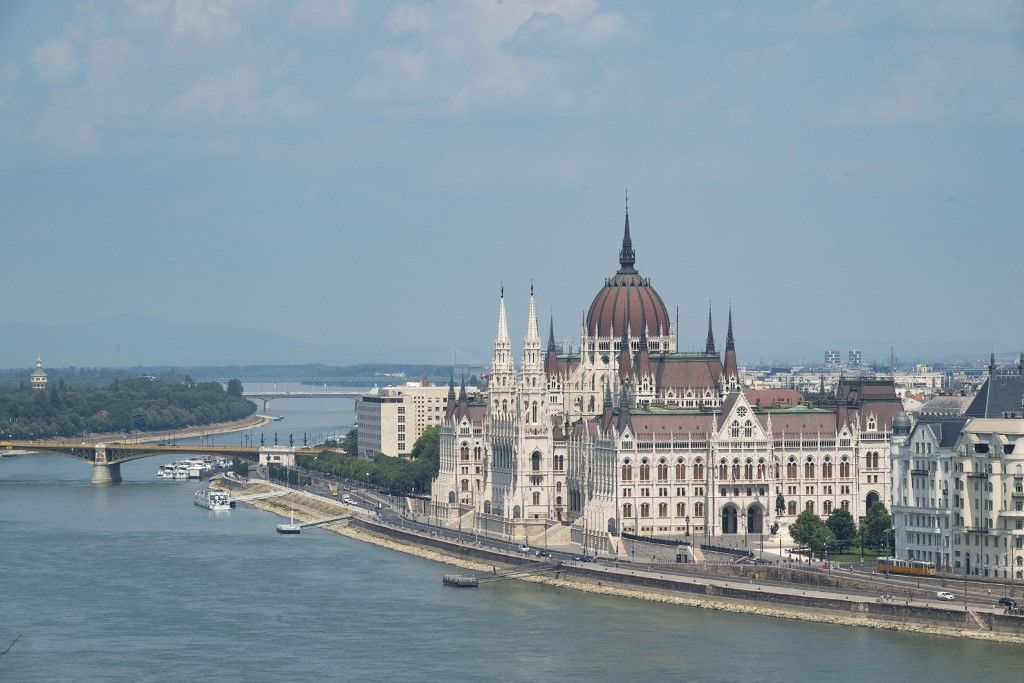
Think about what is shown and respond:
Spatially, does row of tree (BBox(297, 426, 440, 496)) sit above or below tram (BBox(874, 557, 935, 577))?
above

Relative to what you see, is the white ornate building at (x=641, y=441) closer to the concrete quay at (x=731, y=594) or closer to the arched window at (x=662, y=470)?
the arched window at (x=662, y=470)

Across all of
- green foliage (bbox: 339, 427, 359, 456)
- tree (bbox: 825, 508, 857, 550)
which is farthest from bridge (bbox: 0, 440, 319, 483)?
tree (bbox: 825, 508, 857, 550)

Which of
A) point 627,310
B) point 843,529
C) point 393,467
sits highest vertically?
point 627,310

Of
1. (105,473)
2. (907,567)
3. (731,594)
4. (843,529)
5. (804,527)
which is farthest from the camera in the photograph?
(105,473)

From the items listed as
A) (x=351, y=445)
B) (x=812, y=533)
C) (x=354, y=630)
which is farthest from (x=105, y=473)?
(x=354, y=630)

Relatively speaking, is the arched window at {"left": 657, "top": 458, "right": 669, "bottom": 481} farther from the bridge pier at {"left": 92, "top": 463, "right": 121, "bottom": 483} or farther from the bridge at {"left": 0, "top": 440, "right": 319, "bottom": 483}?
the bridge pier at {"left": 92, "top": 463, "right": 121, "bottom": 483}

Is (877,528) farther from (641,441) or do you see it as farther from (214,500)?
(214,500)
